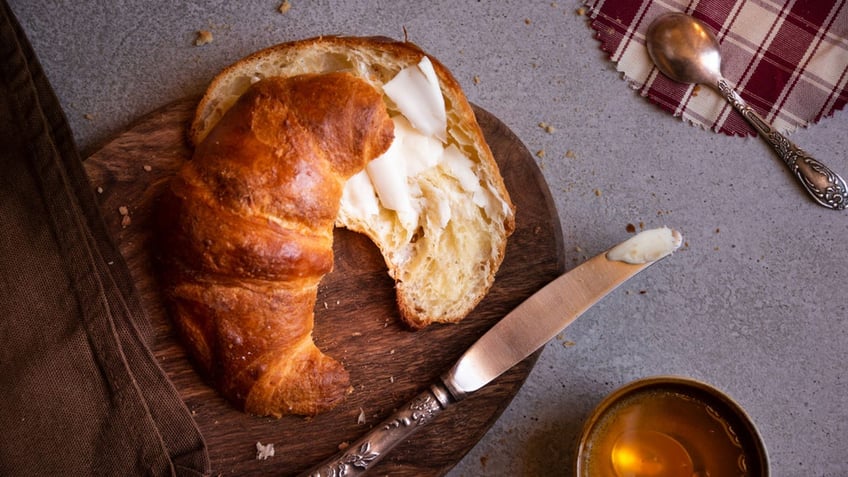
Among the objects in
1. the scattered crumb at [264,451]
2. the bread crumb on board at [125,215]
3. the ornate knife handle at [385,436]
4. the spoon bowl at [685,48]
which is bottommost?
the scattered crumb at [264,451]

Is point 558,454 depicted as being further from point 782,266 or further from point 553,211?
point 782,266

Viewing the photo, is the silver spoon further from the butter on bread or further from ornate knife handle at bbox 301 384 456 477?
ornate knife handle at bbox 301 384 456 477

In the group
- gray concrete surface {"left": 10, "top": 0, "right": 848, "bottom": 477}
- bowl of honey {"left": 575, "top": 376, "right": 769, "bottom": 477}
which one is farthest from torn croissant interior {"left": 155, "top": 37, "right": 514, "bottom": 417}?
bowl of honey {"left": 575, "top": 376, "right": 769, "bottom": 477}

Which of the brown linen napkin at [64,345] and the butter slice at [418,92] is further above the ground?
the butter slice at [418,92]

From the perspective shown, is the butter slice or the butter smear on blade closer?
the butter slice

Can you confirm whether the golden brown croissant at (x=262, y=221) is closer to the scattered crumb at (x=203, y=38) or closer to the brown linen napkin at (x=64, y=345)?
the brown linen napkin at (x=64, y=345)

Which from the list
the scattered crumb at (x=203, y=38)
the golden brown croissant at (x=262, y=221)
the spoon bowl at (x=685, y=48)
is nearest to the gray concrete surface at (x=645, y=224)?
the scattered crumb at (x=203, y=38)
